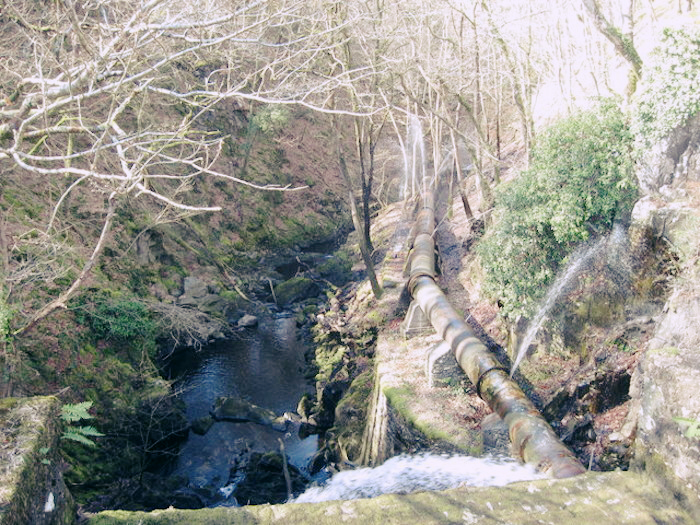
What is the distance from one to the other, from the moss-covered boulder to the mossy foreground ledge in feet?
0.97

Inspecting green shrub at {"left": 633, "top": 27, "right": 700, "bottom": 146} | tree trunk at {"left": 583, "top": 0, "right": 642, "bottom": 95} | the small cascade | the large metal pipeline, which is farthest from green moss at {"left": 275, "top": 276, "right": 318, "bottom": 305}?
green shrub at {"left": 633, "top": 27, "right": 700, "bottom": 146}

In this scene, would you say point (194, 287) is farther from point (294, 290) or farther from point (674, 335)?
point (674, 335)

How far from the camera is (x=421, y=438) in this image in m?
9.43

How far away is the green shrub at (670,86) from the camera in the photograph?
903cm

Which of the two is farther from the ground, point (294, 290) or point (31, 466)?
point (31, 466)

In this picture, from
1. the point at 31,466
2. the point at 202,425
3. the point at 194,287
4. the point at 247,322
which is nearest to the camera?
the point at 31,466

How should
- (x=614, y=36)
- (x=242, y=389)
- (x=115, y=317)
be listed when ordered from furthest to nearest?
(x=242, y=389), (x=115, y=317), (x=614, y=36)

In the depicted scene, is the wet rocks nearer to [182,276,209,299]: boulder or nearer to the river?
the river

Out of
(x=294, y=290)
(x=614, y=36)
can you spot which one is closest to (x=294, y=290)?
(x=294, y=290)

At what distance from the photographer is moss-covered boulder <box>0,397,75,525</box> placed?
9.83 ft

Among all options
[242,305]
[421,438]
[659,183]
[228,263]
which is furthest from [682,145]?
[228,263]

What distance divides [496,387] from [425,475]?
2.16 m

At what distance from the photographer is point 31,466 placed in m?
3.26

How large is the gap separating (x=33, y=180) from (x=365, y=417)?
41.1ft
